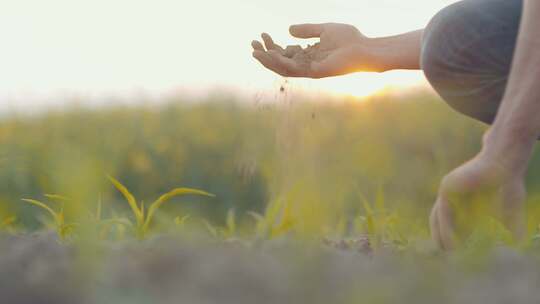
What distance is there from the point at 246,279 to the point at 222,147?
18.3 feet

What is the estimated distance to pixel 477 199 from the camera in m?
1.50

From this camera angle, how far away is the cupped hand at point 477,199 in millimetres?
1480

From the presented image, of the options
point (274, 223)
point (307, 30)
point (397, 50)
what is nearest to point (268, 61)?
point (307, 30)

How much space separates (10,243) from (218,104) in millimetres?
5471

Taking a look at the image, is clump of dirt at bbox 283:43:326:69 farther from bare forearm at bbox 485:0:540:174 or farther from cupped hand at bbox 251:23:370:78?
bare forearm at bbox 485:0:540:174

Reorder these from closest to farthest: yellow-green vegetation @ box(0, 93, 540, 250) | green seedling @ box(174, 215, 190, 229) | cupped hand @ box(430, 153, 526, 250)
Result: 1. cupped hand @ box(430, 153, 526, 250)
2. green seedling @ box(174, 215, 190, 229)
3. yellow-green vegetation @ box(0, 93, 540, 250)

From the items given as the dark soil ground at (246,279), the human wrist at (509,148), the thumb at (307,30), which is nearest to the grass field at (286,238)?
the dark soil ground at (246,279)

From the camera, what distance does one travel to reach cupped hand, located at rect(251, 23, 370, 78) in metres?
2.57

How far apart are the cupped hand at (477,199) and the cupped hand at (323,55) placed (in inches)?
39.0

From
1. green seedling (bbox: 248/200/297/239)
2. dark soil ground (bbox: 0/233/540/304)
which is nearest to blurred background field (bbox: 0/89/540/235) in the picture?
green seedling (bbox: 248/200/297/239)

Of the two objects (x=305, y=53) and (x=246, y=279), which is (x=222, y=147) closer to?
(x=305, y=53)

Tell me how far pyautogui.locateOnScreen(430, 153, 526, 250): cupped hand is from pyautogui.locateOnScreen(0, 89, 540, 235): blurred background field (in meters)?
2.72

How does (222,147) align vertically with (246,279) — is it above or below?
below

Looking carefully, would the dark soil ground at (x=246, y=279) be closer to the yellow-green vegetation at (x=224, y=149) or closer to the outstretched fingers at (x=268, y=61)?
the outstretched fingers at (x=268, y=61)
